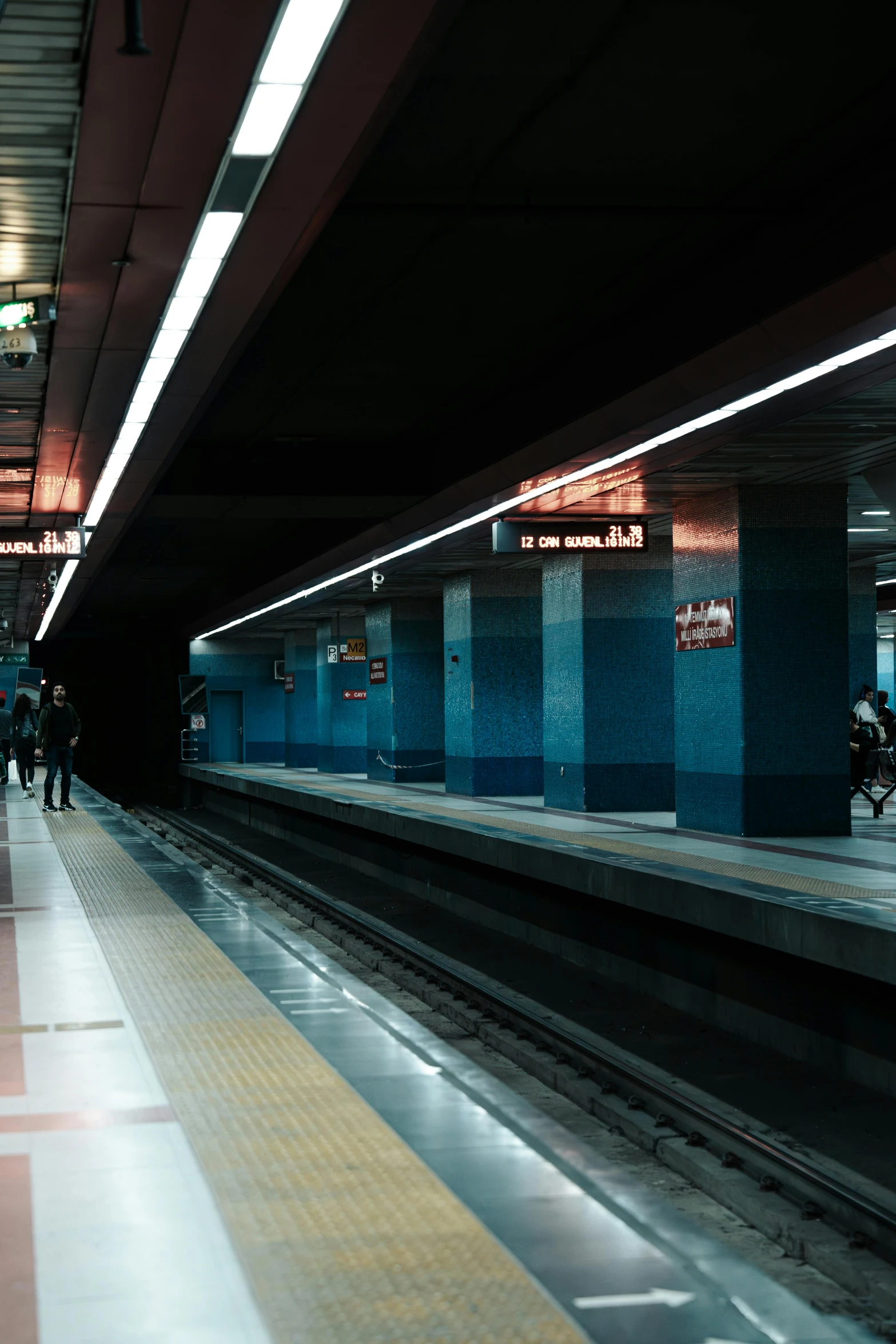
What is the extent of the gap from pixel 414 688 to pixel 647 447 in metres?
15.4

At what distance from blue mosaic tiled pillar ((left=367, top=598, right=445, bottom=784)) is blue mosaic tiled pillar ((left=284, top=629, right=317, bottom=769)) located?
967 cm

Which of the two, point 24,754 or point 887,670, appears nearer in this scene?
point 24,754

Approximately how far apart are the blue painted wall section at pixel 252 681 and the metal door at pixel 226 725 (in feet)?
1.12

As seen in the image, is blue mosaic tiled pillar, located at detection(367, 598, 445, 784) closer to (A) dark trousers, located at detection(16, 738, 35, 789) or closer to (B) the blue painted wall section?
(A) dark trousers, located at detection(16, 738, 35, 789)

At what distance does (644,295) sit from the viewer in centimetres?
889

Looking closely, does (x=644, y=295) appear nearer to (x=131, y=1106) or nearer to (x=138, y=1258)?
(x=131, y=1106)

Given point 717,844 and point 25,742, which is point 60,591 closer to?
point 25,742

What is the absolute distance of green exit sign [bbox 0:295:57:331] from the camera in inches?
269

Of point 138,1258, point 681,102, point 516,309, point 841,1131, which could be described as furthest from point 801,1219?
point 516,309

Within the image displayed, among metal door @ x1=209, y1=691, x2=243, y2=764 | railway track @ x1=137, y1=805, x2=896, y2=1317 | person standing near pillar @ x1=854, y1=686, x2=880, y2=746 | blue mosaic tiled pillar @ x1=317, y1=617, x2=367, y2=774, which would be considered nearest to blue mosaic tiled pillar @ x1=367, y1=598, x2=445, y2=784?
blue mosaic tiled pillar @ x1=317, y1=617, x2=367, y2=774

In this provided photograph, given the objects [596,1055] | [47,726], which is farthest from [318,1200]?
[47,726]

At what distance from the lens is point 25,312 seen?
6.87 meters

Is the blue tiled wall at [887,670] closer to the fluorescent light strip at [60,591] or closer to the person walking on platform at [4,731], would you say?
the fluorescent light strip at [60,591]

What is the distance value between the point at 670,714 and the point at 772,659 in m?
4.21
